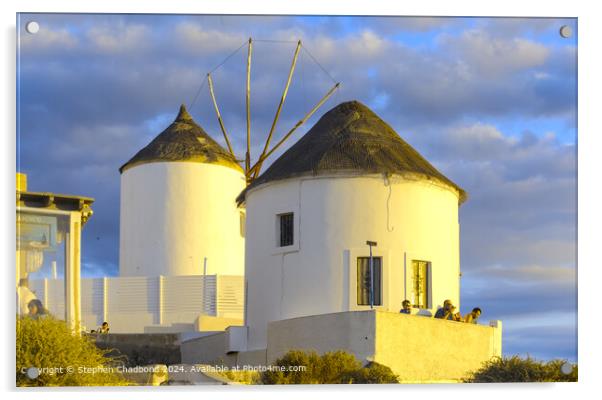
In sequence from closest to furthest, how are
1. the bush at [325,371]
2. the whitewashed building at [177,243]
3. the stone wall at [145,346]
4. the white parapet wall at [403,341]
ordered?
the bush at [325,371], the white parapet wall at [403,341], the stone wall at [145,346], the whitewashed building at [177,243]

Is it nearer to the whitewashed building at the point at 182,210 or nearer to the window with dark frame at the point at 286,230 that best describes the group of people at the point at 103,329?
the whitewashed building at the point at 182,210

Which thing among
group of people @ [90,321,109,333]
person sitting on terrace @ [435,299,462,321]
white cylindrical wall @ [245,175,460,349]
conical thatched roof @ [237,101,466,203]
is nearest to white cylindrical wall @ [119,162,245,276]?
group of people @ [90,321,109,333]

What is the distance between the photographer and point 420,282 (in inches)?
893

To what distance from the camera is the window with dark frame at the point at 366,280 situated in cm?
2216

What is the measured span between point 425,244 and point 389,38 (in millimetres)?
5344

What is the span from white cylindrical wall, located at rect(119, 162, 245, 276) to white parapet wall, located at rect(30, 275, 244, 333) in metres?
0.35

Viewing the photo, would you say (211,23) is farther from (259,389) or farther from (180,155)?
(180,155)

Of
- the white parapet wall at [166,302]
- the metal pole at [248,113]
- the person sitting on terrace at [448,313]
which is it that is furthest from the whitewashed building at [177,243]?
the person sitting on terrace at [448,313]

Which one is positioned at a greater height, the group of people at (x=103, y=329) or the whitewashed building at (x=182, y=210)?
the whitewashed building at (x=182, y=210)

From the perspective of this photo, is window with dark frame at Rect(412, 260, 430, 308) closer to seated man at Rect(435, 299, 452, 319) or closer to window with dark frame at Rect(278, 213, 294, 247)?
seated man at Rect(435, 299, 452, 319)

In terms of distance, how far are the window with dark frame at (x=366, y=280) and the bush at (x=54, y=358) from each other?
17.8 ft

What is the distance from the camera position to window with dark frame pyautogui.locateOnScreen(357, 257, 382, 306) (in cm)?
2216

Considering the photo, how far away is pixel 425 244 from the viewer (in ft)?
74.1
